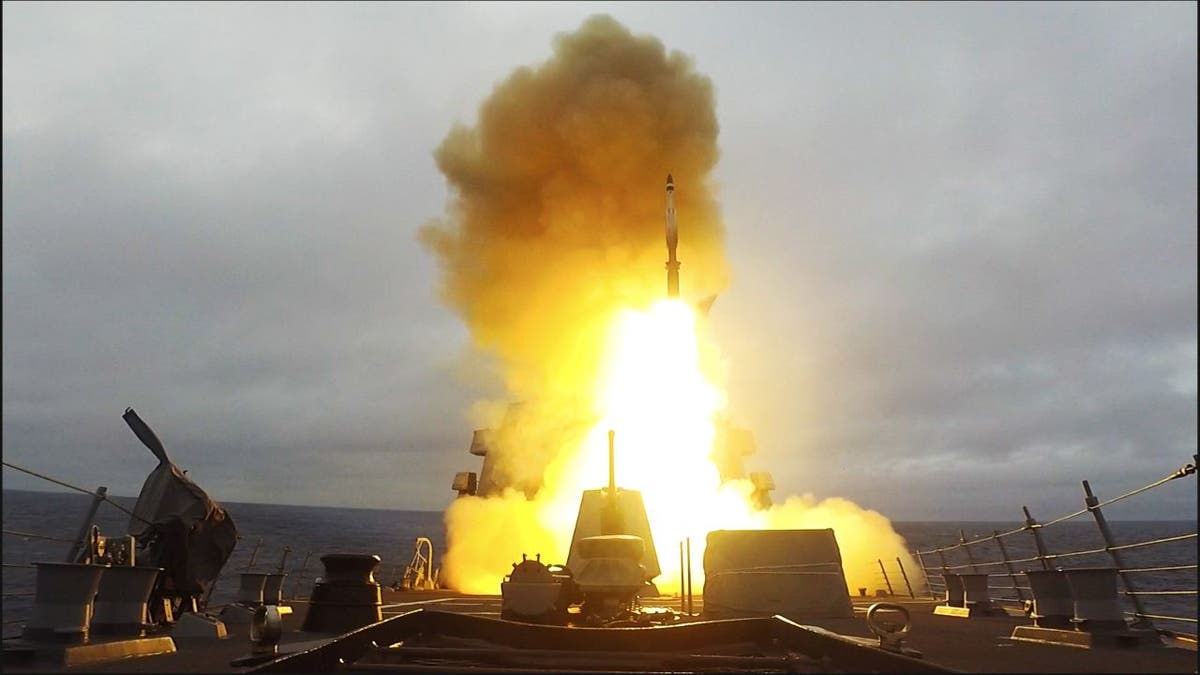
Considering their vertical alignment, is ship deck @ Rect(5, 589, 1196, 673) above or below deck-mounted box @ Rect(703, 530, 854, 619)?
below

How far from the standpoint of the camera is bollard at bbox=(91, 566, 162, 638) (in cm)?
891

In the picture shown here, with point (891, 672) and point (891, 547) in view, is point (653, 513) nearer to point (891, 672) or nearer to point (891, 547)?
point (891, 547)

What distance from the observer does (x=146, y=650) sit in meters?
8.34

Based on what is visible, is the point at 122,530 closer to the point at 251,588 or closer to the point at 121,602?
the point at 251,588

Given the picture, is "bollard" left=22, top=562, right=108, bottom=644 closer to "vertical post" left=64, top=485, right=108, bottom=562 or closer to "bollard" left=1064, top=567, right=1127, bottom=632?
"vertical post" left=64, top=485, right=108, bottom=562

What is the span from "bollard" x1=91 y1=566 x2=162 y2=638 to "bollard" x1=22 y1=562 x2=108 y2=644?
35.3 inches

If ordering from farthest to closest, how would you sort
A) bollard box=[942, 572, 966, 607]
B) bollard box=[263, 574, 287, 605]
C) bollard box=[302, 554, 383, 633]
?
1. bollard box=[942, 572, 966, 607]
2. bollard box=[263, 574, 287, 605]
3. bollard box=[302, 554, 383, 633]

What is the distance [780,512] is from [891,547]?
3.60m

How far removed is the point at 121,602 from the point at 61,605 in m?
1.15

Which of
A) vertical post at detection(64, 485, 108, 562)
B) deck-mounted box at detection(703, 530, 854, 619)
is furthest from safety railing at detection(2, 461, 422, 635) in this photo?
deck-mounted box at detection(703, 530, 854, 619)

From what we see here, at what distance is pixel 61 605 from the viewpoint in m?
7.96

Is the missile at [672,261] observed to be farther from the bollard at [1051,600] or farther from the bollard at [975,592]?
the bollard at [1051,600]

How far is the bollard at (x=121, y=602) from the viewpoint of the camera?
A: 891 centimetres

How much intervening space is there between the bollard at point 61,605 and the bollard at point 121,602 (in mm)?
898
